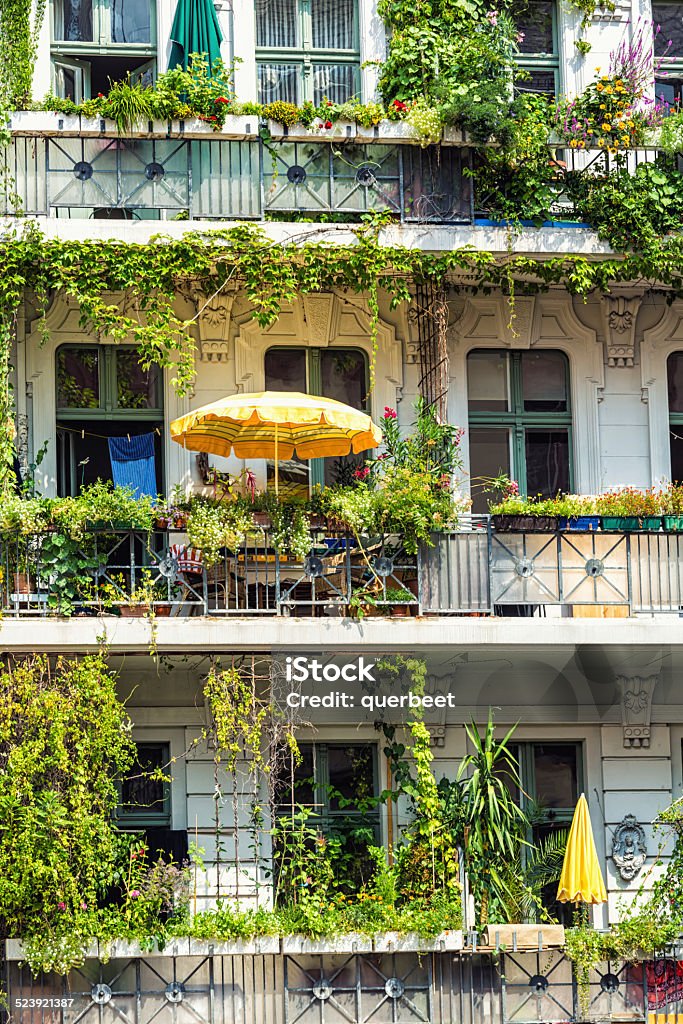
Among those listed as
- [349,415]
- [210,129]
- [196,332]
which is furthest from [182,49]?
[349,415]

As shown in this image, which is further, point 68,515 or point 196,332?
point 196,332

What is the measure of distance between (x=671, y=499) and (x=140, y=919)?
7433 mm

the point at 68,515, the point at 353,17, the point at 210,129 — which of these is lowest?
the point at 68,515

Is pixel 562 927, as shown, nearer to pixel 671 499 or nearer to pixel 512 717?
pixel 512 717

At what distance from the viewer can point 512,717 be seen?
21.2m

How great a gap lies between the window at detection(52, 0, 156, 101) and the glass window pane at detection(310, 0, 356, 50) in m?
1.93

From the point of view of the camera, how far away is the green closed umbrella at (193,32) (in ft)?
70.6

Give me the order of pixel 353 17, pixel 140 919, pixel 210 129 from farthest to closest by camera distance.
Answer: pixel 353 17
pixel 210 129
pixel 140 919

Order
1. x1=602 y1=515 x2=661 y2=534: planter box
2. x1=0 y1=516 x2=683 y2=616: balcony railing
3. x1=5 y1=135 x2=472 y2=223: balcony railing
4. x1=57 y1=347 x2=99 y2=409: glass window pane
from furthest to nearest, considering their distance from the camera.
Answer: x1=57 y1=347 x2=99 y2=409: glass window pane < x1=602 y1=515 x2=661 y2=534: planter box < x1=5 y1=135 x2=472 y2=223: balcony railing < x1=0 y1=516 x2=683 y2=616: balcony railing

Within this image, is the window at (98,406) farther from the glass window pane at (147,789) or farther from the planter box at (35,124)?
the glass window pane at (147,789)

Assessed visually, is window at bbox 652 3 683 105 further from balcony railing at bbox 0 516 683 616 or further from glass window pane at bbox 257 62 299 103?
balcony railing at bbox 0 516 683 616

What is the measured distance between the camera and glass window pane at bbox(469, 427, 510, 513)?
22.5 meters

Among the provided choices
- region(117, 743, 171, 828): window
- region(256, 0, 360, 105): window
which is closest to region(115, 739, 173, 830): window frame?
region(117, 743, 171, 828): window

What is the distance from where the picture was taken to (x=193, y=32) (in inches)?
847
